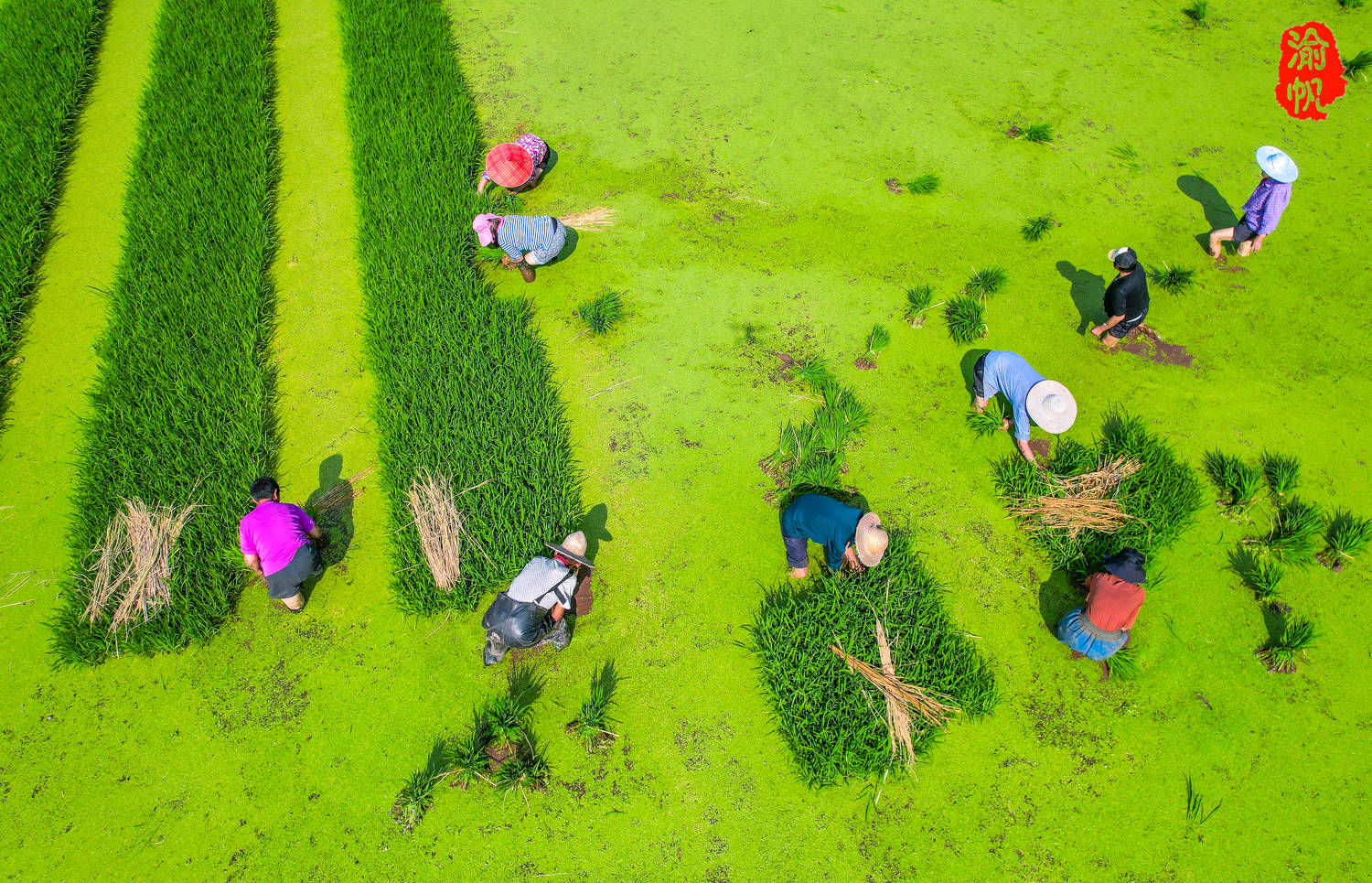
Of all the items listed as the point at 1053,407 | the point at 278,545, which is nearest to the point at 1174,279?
the point at 1053,407

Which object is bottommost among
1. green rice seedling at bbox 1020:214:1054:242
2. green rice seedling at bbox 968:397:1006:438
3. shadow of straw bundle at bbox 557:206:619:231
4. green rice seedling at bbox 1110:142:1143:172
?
green rice seedling at bbox 968:397:1006:438

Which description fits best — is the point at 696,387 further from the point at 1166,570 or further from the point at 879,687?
the point at 1166,570

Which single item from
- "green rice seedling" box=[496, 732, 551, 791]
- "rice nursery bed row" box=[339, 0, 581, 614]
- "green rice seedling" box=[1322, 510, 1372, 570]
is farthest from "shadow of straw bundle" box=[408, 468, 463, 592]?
"green rice seedling" box=[1322, 510, 1372, 570]

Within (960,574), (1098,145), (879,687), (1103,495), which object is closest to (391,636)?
(879,687)

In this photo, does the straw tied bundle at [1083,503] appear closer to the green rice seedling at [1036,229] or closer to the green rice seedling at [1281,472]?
the green rice seedling at [1281,472]

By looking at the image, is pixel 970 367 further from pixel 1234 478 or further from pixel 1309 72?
pixel 1309 72

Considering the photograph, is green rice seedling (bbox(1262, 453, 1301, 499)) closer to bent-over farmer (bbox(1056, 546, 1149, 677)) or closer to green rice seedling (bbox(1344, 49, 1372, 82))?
bent-over farmer (bbox(1056, 546, 1149, 677))
